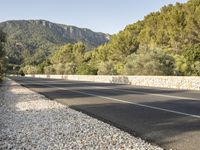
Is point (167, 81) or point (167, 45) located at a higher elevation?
point (167, 45)

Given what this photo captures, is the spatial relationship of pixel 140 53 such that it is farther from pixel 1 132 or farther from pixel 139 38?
pixel 1 132

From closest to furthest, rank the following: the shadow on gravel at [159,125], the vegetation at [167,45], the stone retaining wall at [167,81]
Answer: the shadow on gravel at [159,125]
the stone retaining wall at [167,81]
the vegetation at [167,45]

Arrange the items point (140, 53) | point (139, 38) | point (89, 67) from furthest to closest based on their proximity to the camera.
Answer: point (89, 67), point (139, 38), point (140, 53)

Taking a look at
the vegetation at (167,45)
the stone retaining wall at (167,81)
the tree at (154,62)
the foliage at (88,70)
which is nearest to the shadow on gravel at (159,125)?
the stone retaining wall at (167,81)

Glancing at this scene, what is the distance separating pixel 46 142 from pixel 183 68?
45903 millimetres

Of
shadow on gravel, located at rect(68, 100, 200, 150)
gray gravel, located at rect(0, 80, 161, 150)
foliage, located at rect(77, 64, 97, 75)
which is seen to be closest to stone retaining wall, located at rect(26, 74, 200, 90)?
shadow on gravel, located at rect(68, 100, 200, 150)

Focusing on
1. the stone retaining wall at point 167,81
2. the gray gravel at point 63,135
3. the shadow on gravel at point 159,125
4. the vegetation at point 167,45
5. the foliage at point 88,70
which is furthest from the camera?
the foliage at point 88,70

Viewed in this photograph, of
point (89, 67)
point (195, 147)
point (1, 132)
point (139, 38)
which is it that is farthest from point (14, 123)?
point (89, 67)

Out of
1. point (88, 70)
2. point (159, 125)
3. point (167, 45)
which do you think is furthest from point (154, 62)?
point (159, 125)

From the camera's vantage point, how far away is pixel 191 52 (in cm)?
5034

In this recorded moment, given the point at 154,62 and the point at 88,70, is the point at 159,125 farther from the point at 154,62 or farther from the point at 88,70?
the point at 88,70

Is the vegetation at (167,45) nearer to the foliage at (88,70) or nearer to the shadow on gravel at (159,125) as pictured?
the foliage at (88,70)

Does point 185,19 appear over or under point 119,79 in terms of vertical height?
over

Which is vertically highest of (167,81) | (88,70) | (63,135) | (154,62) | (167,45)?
(167,45)
